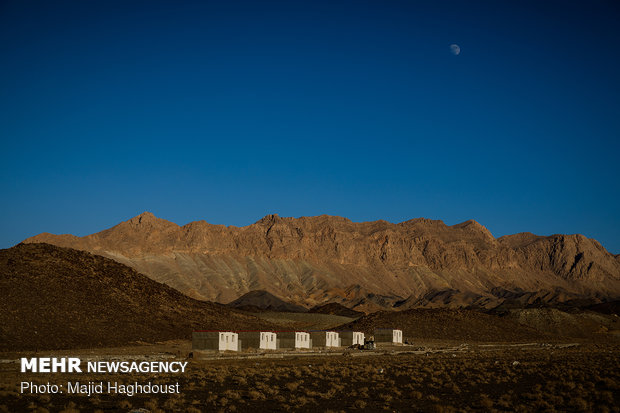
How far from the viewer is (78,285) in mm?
82062

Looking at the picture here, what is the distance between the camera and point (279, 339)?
71625 mm

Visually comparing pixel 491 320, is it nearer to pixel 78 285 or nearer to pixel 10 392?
pixel 78 285

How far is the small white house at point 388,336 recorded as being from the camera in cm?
8500

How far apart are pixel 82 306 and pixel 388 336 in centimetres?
4004

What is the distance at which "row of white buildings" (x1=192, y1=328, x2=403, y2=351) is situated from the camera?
6216 cm

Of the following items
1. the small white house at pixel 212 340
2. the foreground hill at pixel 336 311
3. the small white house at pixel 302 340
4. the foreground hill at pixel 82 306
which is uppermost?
the foreground hill at pixel 82 306

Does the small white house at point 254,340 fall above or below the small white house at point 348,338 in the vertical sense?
above

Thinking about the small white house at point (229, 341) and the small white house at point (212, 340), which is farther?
the small white house at point (229, 341)

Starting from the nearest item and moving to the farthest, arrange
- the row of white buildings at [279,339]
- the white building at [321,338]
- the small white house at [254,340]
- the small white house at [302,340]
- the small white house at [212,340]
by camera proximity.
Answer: the small white house at [212,340] < the row of white buildings at [279,339] < the small white house at [254,340] < the small white house at [302,340] < the white building at [321,338]

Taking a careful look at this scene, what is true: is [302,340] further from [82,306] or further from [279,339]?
[82,306]

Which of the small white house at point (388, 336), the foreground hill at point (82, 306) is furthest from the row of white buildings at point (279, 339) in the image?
the foreground hill at point (82, 306)

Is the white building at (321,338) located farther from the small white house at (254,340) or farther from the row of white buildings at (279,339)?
the small white house at (254,340)

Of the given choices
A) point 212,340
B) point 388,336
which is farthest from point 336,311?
point 212,340

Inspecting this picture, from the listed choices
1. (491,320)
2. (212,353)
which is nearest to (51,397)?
(212,353)
